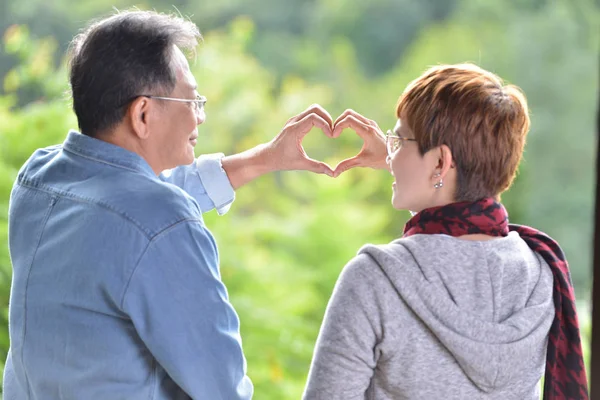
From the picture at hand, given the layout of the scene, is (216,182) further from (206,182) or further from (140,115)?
(140,115)

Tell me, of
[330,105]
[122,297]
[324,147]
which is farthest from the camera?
[330,105]

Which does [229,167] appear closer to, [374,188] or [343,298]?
[343,298]

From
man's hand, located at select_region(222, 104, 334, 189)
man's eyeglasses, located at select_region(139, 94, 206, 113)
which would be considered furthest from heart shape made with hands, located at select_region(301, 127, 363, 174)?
man's eyeglasses, located at select_region(139, 94, 206, 113)

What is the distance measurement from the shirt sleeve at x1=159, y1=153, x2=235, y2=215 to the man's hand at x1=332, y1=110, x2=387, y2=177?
23 cm

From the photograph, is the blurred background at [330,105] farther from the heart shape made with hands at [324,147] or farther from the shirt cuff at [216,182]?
the shirt cuff at [216,182]

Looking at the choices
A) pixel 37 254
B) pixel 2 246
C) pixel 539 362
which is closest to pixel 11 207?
pixel 37 254

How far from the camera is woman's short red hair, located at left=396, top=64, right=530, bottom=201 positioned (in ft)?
4.16

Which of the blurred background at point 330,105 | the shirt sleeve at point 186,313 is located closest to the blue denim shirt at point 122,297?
the shirt sleeve at point 186,313

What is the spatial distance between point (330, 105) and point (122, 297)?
3968mm

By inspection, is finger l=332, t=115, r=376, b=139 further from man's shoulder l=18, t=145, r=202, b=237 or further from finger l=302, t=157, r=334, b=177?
man's shoulder l=18, t=145, r=202, b=237

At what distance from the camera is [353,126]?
1590 mm

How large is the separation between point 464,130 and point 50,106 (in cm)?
265

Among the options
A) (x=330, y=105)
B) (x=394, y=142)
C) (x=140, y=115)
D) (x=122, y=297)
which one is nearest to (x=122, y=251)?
(x=122, y=297)

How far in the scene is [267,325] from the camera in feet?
14.0
